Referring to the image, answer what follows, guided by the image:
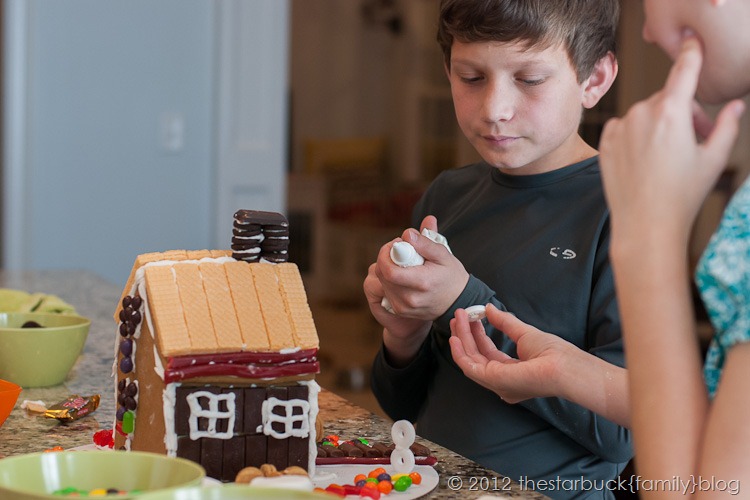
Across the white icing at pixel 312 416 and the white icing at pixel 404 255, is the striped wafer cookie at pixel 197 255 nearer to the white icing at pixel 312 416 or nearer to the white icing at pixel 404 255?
the white icing at pixel 312 416

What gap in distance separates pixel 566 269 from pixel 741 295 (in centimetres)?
54

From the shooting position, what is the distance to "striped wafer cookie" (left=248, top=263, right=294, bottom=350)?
85cm

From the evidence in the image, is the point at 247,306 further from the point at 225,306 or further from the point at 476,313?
the point at 476,313

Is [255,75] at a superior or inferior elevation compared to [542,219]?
superior

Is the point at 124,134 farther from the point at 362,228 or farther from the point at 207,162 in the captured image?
the point at 362,228

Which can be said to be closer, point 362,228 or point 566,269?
point 566,269

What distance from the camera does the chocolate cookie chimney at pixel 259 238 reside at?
912mm

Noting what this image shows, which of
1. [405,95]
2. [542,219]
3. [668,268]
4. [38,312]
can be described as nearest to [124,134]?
[38,312]

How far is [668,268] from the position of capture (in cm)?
69

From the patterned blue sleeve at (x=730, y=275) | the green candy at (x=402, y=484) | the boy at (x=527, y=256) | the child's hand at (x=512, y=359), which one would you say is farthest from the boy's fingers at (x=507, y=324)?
the patterned blue sleeve at (x=730, y=275)

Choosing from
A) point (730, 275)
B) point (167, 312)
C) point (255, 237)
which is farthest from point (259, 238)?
point (730, 275)

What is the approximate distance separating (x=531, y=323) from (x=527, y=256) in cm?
10

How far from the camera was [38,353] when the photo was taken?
1.25 meters

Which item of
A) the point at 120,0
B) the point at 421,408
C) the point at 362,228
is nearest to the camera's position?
the point at 421,408
